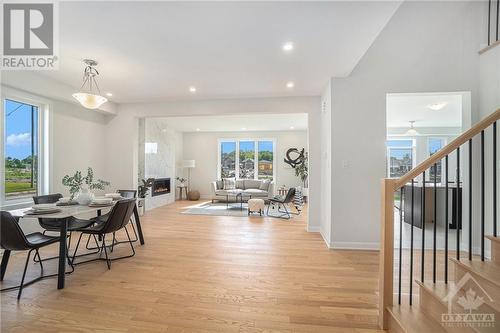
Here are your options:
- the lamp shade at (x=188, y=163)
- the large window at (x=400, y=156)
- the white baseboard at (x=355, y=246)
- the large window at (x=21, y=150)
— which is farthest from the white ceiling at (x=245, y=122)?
the white baseboard at (x=355, y=246)

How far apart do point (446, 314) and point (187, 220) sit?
183 inches

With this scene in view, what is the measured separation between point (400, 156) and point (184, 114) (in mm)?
7824

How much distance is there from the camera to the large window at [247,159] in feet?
29.7

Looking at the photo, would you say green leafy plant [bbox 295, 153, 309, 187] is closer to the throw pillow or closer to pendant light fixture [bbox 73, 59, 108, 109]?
the throw pillow

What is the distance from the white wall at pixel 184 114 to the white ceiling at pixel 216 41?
0.63 metres

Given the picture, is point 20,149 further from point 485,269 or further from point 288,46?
point 485,269

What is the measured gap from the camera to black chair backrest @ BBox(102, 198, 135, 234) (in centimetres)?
281

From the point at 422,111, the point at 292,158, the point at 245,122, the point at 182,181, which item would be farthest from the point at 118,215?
the point at 422,111

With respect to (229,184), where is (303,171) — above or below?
above

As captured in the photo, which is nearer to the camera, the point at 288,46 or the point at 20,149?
the point at 288,46

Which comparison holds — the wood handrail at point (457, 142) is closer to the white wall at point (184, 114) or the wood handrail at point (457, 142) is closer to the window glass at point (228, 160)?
the white wall at point (184, 114)

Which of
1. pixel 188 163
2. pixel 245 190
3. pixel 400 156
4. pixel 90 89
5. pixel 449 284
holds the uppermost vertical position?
pixel 90 89

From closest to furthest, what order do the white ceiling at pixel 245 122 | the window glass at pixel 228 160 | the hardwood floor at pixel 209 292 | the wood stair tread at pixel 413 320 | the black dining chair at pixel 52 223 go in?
the wood stair tread at pixel 413 320 < the hardwood floor at pixel 209 292 < the black dining chair at pixel 52 223 < the white ceiling at pixel 245 122 < the window glass at pixel 228 160

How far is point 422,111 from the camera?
5.98 metres
